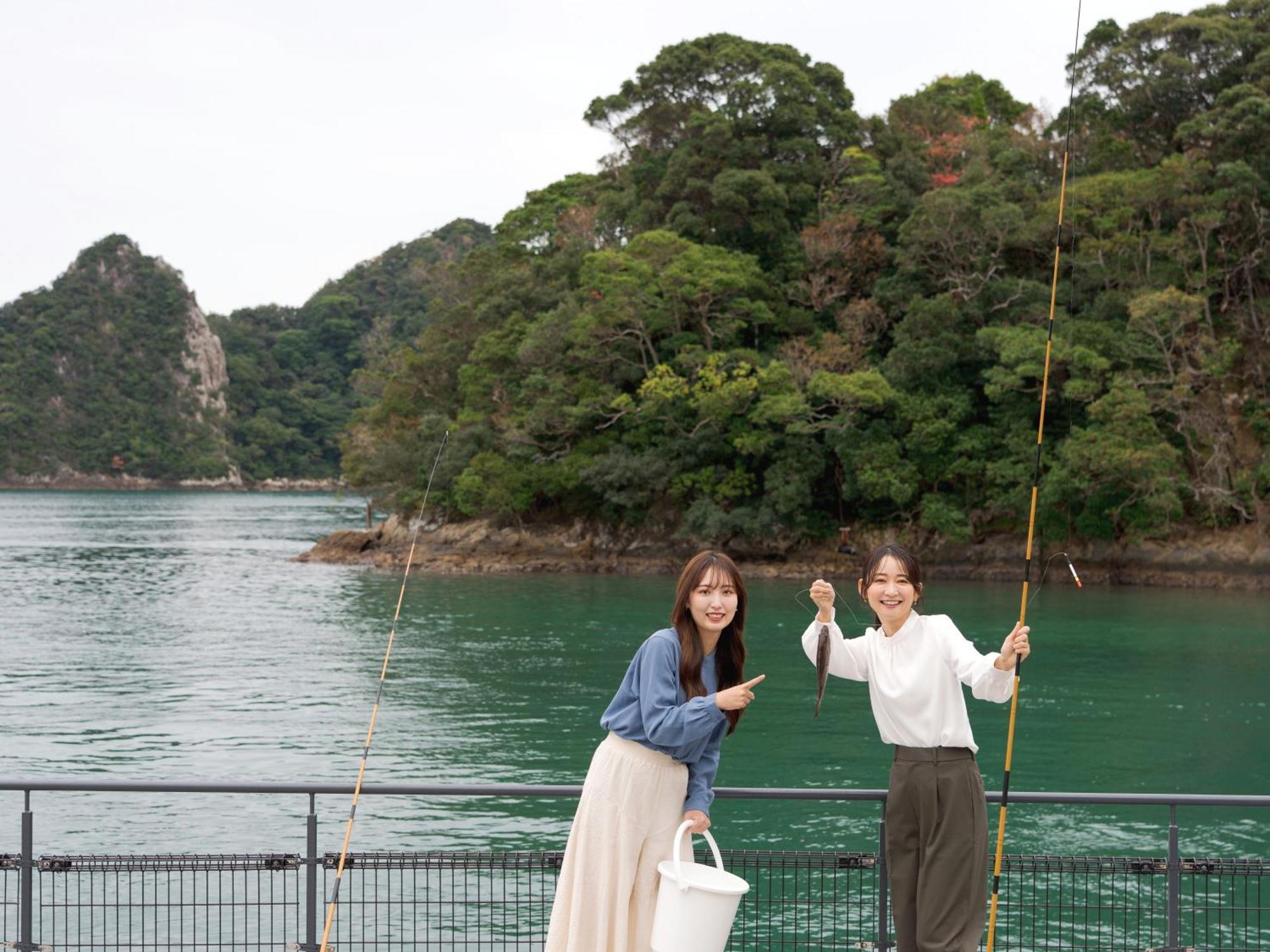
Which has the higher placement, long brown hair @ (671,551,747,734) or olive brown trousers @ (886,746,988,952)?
long brown hair @ (671,551,747,734)

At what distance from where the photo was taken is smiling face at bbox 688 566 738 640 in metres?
3.71

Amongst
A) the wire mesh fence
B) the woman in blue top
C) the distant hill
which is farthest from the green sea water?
the distant hill

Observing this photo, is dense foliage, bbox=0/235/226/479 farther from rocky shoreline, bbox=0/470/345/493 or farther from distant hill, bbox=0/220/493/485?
rocky shoreline, bbox=0/470/345/493

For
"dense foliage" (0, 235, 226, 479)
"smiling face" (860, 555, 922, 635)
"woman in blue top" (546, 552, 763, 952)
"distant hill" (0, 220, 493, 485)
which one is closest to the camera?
"woman in blue top" (546, 552, 763, 952)

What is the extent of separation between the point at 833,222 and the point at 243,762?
100 feet

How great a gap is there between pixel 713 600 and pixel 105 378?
137796mm

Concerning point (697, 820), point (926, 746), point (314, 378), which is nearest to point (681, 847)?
point (697, 820)

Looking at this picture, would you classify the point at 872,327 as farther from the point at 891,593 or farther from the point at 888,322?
the point at 891,593

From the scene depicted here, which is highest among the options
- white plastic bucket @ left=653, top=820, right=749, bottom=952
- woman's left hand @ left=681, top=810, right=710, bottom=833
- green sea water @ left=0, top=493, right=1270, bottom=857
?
woman's left hand @ left=681, top=810, right=710, bottom=833

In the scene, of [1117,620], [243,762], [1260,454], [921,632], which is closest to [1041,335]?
[1260,454]

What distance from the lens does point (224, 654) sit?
27.6 m

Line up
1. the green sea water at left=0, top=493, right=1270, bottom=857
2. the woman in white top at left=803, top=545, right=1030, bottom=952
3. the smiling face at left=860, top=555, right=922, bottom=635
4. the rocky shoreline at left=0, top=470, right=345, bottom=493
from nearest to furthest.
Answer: the woman in white top at left=803, top=545, right=1030, bottom=952 → the smiling face at left=860, top=555, right=922, bottom=635 → the green sea water at left=0, top=493, right=1270, bottom=857 → the rocky shoreline at left=0, top=470, right=345, bottom=493

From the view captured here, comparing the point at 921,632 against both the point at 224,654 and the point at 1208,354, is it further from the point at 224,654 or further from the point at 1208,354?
the point at 1208,354

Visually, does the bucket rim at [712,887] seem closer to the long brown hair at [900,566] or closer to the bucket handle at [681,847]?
the bucket handle at [681,847]
